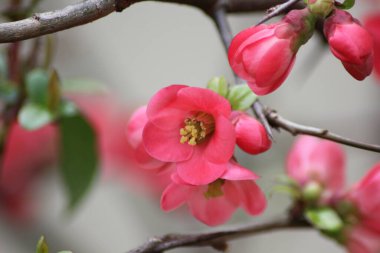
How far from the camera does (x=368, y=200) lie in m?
0.81

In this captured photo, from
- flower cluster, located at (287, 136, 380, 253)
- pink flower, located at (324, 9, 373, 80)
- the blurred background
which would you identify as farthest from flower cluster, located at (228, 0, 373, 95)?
the blurred background

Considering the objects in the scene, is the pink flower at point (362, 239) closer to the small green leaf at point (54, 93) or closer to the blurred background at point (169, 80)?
the small green leaf at point (54, 93)

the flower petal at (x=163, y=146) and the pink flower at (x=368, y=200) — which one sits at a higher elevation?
the flower petal at (x=163, y=146)

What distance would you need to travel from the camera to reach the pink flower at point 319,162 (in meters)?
0.88

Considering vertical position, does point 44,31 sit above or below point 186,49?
above

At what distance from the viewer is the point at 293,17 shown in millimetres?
560

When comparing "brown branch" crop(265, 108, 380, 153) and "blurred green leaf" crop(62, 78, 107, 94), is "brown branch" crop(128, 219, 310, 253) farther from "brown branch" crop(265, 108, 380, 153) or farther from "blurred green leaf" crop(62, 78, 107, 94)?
"blurred green leaf" crop(62, 78, 107, 94)

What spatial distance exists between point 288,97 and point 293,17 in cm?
198

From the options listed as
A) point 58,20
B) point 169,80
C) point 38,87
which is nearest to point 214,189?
point 58,20

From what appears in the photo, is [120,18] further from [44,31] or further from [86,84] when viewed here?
[44,31]

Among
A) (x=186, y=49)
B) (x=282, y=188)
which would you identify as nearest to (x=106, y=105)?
(x=282, y=188)

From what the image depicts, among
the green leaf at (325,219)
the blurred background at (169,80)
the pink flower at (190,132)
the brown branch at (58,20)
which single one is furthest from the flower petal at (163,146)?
the blurred background at (169,80)

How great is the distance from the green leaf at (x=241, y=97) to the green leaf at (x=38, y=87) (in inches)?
13.2

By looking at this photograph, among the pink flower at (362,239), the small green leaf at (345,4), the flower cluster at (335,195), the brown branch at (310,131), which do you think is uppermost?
the small green leaf at (345,4)
